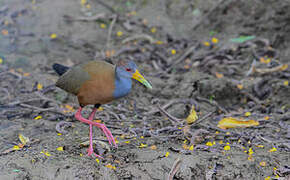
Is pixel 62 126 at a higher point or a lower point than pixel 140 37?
lower

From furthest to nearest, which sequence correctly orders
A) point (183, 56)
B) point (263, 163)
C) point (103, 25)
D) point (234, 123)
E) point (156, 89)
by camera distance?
point (103, 25) → point (183, 56) → point (156, 89) → point (234, 123) → point (263, 163)

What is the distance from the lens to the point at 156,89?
6082 mm

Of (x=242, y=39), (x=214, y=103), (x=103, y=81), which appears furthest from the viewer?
(x=242, y=39)

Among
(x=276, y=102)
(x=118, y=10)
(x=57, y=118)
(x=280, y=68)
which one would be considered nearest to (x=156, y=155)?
(x=57, y=118)

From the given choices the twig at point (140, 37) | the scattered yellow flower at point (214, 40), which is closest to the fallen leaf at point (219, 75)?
the scattered yellow flower at point (214, 40)

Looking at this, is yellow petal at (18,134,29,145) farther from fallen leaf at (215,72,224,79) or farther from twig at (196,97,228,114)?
fallen leaf at (215,72,224,79)

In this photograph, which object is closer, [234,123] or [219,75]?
[234,123]

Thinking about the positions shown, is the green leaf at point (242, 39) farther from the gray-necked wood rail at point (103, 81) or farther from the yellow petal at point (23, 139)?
the yellow petal at point (23, 139)

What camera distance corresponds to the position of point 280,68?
21.1 feet

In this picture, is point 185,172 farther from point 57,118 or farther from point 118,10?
point 118,10

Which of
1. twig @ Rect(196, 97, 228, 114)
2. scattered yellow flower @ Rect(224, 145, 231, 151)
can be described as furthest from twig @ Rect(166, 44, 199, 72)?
scattered yellow flower @ Rect(224, 145, 231, 151)

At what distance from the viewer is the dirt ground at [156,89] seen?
3.61 metres

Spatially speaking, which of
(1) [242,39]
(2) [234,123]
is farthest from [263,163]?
(1) [242,39]

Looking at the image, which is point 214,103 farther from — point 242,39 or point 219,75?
point 242,39
